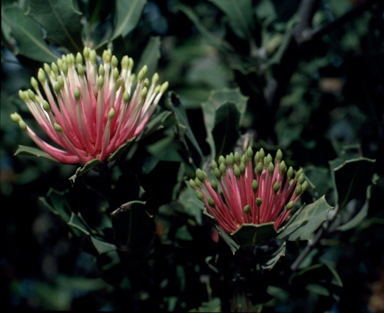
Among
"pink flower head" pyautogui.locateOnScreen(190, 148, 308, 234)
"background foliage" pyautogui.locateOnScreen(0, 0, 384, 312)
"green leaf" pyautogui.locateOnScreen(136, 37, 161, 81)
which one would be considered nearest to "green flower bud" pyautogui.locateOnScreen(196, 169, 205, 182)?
"pink flower head" pyautogui.locateOnScreen(190, 148, 308, 234)

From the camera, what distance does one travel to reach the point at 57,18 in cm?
123

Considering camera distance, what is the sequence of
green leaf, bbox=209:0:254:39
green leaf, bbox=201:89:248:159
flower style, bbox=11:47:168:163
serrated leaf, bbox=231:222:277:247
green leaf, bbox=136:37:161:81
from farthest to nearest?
green leaf, bbox=209:0:254:39 → green leaf, bbox=136:37:161:81 → green leaf, bbox=201:89:248:159 → flower style, bbox=11:47:168:163 → serrated leaf, bbox=231:222:277:247


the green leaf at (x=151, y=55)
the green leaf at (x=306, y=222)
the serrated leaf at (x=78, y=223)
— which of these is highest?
the green leaf at (x=151, y=55)

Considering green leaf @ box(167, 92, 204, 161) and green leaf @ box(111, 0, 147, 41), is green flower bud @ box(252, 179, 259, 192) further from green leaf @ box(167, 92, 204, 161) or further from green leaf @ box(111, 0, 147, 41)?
green leaf @ box(111, 0, 147, 41)

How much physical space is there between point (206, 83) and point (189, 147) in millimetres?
1570

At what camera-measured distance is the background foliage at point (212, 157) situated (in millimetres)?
1171

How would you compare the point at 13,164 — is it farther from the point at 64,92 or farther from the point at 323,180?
the point at 323,180

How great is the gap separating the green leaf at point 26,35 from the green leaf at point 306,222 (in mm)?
1009

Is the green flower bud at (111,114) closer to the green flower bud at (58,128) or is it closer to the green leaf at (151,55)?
the green flower bud at (58,128)

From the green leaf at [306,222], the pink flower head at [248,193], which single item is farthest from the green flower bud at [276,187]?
the green leaf at [306,222]

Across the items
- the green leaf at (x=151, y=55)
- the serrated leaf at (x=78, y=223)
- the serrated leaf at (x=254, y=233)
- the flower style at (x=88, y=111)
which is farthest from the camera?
the green leaf at (x=151, y=55)

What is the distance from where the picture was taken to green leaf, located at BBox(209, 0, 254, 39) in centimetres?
170

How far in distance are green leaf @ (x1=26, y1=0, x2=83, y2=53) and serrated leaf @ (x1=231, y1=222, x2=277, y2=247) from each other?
3.00ft

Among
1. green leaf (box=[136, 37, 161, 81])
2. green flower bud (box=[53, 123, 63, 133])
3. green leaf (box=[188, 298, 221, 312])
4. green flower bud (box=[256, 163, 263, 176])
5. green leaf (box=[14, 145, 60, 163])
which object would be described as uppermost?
green leaf (box=[136, 37, 161, 81])
